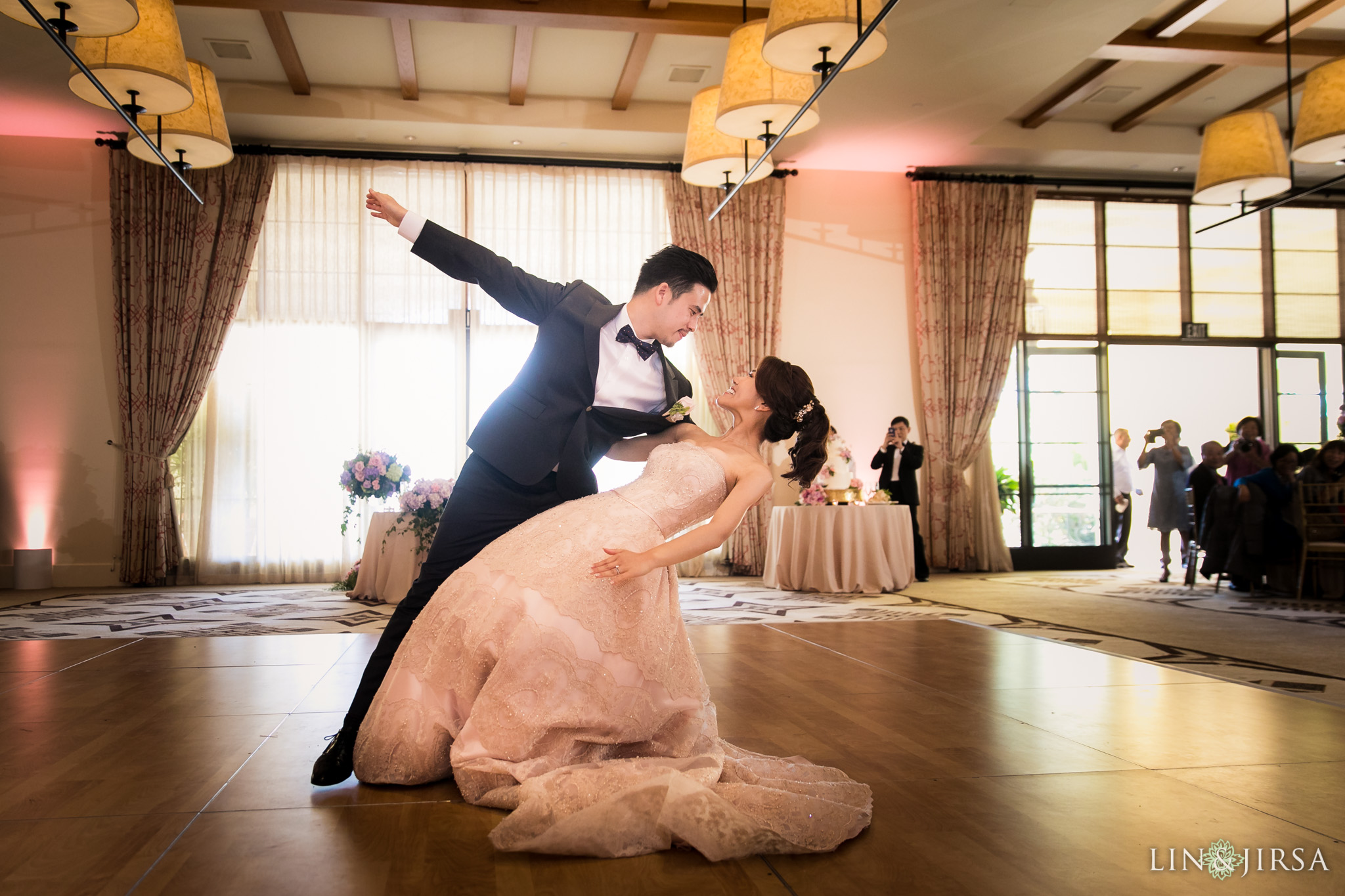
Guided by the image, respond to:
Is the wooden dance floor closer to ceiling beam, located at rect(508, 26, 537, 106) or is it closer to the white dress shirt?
the white dress shirt

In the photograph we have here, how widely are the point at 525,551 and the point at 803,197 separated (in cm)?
809

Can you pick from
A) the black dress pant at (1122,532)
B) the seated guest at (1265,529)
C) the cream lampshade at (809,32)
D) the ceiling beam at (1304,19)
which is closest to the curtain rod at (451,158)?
the cream lampshade at (809,32)

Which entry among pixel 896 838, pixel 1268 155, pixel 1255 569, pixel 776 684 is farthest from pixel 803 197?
pixel 896 838

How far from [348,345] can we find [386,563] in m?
2.90

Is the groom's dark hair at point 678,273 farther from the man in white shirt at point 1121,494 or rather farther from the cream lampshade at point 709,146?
the man in white shirt at point 1121,494

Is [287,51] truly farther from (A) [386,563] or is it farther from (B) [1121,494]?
(B) [1121,494]

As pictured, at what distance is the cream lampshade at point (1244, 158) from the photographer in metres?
6.16

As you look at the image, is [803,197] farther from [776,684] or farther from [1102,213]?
[776,684]

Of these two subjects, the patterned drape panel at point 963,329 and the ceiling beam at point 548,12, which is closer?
the ceiling beam at point 548,12

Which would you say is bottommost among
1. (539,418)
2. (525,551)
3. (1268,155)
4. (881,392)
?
(525,551)

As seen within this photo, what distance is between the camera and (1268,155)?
20.2ft

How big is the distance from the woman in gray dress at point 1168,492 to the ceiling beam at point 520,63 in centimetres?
668

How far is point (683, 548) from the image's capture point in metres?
2.16

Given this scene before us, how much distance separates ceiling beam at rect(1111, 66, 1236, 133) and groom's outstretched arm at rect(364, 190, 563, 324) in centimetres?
820
